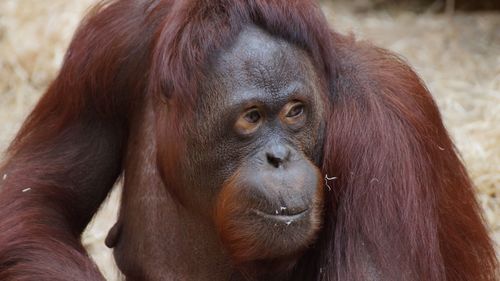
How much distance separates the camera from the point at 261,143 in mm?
3303

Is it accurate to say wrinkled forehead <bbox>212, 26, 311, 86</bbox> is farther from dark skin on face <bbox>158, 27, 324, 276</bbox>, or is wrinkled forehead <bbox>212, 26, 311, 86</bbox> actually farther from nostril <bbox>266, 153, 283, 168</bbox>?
nostril <bbox>266, 153, 283, 168</bbox>

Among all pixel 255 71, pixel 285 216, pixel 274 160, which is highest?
pixel 255 71

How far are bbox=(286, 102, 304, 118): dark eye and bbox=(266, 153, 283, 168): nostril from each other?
0.17m

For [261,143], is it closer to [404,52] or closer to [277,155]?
[277,155]

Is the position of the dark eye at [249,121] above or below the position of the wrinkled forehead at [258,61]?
below

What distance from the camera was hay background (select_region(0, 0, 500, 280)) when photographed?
5.98 m

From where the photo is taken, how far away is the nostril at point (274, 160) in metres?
3.23

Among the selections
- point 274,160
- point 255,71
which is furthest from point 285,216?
point 255,71

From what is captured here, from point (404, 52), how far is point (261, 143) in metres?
3.65

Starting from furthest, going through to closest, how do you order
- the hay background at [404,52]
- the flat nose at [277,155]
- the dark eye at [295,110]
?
1. the hay background at [404,52]
2. the dark eye at [295,110]
3. the flat nose at [277,155]

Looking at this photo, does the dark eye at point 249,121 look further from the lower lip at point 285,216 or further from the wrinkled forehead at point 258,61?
the lower lip at point 285,216

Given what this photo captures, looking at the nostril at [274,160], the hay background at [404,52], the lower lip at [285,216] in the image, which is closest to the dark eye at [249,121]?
the nostril at [274,160]

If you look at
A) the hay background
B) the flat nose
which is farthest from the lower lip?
the hay background

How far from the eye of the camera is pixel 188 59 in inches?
131
